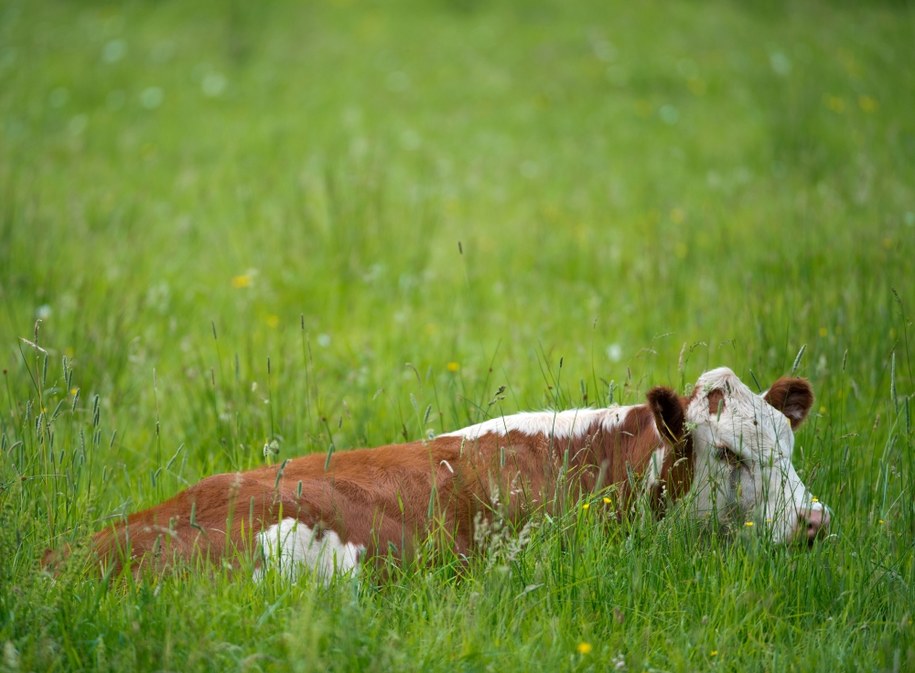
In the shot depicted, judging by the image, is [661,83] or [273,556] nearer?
[273,556]

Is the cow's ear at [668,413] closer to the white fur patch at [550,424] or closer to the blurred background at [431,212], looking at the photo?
the white fur patch at [550,424]

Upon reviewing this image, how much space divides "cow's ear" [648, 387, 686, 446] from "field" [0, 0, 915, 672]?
29cm

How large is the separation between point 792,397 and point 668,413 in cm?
63

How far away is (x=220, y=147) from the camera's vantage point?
1080cm

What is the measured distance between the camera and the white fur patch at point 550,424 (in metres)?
3.99

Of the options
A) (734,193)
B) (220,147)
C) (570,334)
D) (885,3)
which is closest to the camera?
(570,334)

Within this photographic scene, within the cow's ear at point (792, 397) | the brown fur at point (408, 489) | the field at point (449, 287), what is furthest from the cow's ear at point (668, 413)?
the cow's ear at point (792, 397)

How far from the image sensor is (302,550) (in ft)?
11.1

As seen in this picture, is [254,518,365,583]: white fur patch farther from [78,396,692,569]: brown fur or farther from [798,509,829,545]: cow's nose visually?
[798,509,829,545]: cow's nose

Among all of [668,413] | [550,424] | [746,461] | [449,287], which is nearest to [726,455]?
[746,461]

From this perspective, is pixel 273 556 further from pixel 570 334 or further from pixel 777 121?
pixel 777 121

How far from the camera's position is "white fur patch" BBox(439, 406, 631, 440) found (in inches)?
157

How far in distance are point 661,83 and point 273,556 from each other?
10.9 m

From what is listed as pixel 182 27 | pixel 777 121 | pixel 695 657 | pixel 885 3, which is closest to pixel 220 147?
pixel 182 27
